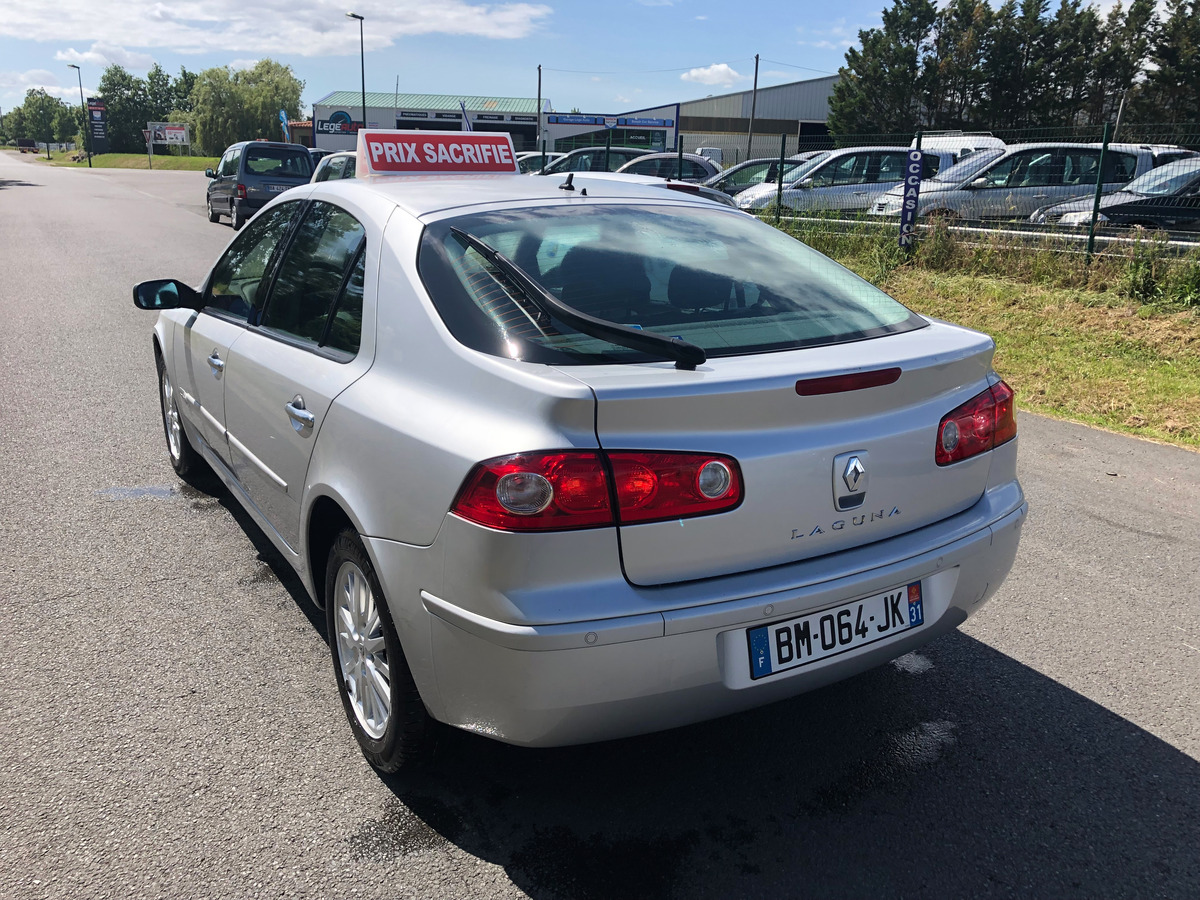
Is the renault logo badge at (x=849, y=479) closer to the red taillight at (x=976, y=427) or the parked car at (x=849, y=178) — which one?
the red taillight at (x=976, y=427)

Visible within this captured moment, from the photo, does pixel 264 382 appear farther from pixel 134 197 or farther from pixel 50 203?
pixel 134 197

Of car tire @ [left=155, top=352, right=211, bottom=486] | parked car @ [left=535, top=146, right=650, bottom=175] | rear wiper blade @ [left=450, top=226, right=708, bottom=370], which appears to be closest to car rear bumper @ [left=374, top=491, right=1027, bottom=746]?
rear wiper blade @ [left=450, top=226, right=708, bottom=370]

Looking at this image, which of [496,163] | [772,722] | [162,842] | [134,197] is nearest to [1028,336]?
[496,163]

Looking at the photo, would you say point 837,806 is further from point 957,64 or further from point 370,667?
point 957,64

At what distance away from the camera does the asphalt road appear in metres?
2.28

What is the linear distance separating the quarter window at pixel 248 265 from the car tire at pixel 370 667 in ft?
4.47

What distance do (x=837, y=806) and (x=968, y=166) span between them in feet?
42.9

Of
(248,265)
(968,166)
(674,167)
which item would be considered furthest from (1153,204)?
(248,265)

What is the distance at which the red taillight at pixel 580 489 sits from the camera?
2023mm

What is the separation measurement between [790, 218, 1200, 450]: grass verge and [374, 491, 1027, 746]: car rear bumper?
17.3 ft

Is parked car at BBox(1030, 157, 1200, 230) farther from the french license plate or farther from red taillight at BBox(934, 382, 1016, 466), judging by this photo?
the french license plate

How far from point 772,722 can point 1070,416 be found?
5.16 metres

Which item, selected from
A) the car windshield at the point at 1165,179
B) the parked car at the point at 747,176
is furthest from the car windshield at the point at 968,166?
the parked car at the point at 747,176

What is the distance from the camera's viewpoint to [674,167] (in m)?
18.4
